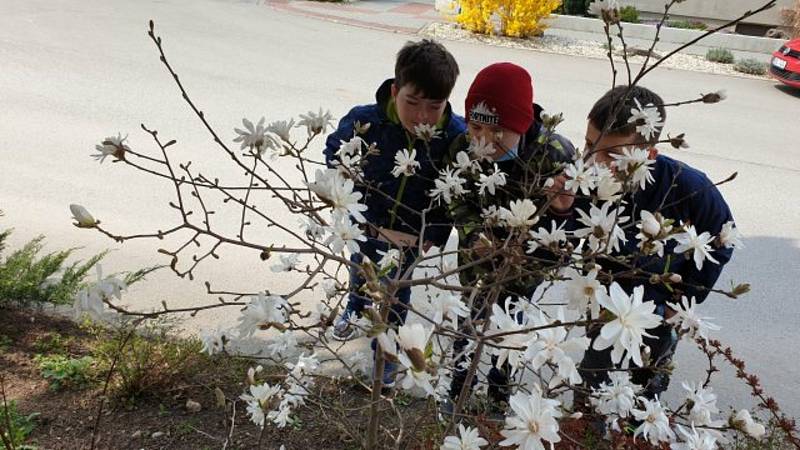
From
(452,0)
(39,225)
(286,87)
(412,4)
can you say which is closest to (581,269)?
(39,225)

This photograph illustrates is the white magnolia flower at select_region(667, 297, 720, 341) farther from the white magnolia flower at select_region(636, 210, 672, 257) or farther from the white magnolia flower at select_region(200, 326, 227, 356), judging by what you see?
the white magnolia flower at select_region(200, 326, 227, 356)

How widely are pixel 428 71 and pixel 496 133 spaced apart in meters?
0.42

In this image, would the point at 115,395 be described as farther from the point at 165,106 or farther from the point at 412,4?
the point at 412,4

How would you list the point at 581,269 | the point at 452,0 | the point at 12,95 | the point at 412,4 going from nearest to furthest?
the point at 581,269 → the point at 12,95 → the point at 452,0 → the point at 412,4

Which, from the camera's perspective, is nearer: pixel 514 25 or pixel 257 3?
pixel 514 25

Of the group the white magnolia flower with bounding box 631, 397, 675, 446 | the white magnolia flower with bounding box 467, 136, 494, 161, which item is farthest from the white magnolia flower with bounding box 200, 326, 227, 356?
the white magnolia flower with bounding box 631, 397, 675, 446

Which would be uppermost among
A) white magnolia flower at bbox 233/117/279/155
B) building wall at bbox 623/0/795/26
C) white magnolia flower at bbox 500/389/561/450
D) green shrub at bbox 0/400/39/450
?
building wall at bbox 623/0/795/26

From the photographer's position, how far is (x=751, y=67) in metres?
10.4

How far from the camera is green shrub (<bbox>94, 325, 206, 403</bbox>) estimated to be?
237cm

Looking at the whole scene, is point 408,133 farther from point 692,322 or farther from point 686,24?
point 686,24

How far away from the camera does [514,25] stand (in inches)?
443

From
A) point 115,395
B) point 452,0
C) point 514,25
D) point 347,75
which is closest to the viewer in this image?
point 115,395

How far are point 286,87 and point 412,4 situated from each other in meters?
9.23

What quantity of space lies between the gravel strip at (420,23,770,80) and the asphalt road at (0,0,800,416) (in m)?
0.47
